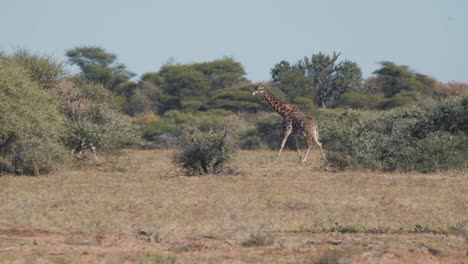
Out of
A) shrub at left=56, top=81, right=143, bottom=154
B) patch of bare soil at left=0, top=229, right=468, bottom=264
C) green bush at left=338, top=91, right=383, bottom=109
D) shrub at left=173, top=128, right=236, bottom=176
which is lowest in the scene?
patch of bare soil at left=0, top=229, right=468, bottom=264

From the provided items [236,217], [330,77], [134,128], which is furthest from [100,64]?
[236,217]

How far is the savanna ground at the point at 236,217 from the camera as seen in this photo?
9.65 meters

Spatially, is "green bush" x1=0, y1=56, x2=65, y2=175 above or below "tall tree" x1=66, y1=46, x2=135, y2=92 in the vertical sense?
below

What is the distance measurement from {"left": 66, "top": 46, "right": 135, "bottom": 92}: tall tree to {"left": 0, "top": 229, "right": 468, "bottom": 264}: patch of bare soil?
42515 millimetres

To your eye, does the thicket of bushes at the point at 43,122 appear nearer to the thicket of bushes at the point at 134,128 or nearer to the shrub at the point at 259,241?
the thicket of bushes at the point at 134,128

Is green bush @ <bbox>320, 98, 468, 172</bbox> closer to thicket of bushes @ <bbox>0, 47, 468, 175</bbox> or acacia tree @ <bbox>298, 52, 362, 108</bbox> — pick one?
thicket of bushes @ <bbox>0, 47, 468, 175</bbox>

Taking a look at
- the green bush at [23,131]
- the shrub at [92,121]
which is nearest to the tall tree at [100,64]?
the shrub at [92,121]

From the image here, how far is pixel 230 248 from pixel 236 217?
9.49 feet

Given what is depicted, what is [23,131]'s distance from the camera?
1973 centimetres

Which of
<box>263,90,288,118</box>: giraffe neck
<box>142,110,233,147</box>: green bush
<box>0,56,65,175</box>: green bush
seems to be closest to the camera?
<box>0,56,65,175</box>: green bush

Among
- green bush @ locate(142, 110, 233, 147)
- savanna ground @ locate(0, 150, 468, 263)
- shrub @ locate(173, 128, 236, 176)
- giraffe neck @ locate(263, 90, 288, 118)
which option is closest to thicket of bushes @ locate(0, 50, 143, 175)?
savanna ground @ locate(0, 150, 468, 263)

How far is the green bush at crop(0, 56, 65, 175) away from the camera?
19.5 m

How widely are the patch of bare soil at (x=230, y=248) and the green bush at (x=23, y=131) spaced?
28.7 feet

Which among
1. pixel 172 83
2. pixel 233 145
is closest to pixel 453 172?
pixel 233 145
